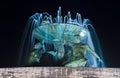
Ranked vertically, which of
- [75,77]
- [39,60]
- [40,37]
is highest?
[40,37]

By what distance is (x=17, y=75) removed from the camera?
1321 centimetres

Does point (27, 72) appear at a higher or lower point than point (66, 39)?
lower

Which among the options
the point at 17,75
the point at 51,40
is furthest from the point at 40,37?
the point at 17,75

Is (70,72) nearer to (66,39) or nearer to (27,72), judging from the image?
(27,72)

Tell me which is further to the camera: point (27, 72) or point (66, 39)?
point (66, 39)

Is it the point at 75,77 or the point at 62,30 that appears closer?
the point at 75,77

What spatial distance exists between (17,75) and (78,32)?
574 centimetres

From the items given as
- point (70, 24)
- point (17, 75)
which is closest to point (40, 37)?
point (70, 24)

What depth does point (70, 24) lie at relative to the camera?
18062 mm

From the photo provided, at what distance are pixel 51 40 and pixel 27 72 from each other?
5620 millimetres

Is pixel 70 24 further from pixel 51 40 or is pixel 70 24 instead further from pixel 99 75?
pixel 99 75

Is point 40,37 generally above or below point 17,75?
above

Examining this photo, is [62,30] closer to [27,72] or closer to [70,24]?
[70,24]

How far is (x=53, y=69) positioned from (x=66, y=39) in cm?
539
